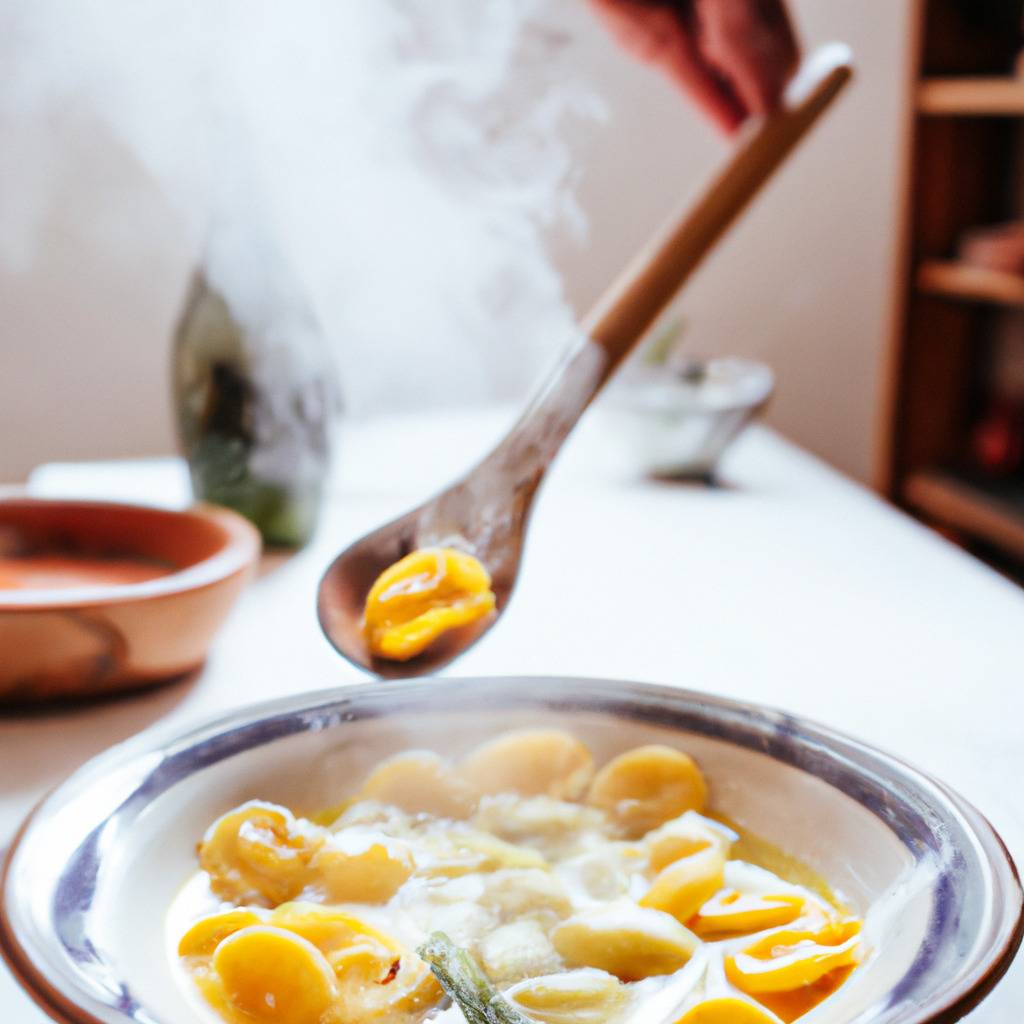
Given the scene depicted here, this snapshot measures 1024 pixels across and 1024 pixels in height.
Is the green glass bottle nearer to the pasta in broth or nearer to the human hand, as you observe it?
the human hand

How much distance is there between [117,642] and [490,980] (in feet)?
1.33

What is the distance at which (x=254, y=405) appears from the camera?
1.11 meters

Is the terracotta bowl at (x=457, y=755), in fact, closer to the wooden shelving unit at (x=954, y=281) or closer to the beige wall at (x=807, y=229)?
the wooden shelving unit at (x=954, y=281)

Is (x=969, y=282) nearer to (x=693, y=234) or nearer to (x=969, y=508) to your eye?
(x=969, y=508)

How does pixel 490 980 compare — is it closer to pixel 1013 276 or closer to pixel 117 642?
pixel 117 642

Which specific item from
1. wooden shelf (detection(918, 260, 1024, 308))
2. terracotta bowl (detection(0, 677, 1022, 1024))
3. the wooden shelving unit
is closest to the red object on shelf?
the wooden shelving unit

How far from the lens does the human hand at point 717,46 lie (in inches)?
38.8

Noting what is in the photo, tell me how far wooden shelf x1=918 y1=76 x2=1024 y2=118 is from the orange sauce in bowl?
5.56 feet

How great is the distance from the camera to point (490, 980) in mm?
494

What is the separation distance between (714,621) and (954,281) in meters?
1.53

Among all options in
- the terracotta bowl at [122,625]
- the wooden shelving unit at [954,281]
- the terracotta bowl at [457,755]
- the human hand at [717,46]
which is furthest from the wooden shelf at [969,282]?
the terracotta bowl at [457,755]

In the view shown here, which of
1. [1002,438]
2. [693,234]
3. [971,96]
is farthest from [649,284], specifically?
[1002,438]

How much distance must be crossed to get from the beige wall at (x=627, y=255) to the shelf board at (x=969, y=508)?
0.36 metres

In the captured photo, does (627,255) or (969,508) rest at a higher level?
(627,255)
